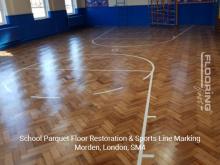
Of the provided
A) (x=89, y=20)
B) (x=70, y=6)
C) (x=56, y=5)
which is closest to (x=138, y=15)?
(x=89, y=20)

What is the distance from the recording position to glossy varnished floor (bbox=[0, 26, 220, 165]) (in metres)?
2.32

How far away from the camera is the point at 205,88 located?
3775mm

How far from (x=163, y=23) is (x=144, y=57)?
22.2 feet

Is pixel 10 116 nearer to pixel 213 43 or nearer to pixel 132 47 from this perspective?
pixel 132 47

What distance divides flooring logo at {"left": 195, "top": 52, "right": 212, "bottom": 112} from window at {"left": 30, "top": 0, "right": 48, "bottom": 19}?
24.7ft

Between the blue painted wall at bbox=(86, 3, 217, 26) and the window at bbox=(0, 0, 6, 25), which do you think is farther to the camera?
the blue painted wall at bbox=(86, 3, 217, 26)

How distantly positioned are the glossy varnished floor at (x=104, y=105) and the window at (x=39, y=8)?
4556 mm

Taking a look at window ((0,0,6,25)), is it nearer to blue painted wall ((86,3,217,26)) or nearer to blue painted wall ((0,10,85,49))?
blue painted wall ((0,10,85,49))

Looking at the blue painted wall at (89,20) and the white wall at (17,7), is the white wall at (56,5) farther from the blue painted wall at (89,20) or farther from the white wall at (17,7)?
the white wall at (17,7)

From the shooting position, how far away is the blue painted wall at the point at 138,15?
1120 cm

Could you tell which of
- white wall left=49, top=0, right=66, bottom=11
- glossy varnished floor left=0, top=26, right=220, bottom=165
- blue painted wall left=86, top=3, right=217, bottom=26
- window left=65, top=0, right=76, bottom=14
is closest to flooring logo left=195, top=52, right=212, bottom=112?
glossy varnished floor left=0, top=26, right=220, bottom=165

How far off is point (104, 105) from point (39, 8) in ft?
27.8

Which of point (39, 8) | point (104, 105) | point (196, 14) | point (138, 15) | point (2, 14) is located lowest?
point (104, 105)

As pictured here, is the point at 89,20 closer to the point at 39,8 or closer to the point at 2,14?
the point at 39,8
